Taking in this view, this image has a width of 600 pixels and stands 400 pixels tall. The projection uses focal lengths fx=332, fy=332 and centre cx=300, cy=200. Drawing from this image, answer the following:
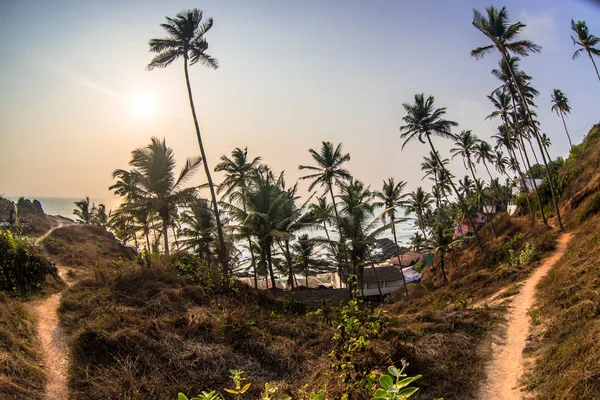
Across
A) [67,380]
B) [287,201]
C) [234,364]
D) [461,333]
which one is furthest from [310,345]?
[287,201]

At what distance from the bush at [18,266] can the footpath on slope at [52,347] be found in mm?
935

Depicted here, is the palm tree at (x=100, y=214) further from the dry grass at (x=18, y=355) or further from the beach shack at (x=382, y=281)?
the dry grass at (x=18, y=355)

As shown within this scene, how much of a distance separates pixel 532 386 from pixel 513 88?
27492 millimetres

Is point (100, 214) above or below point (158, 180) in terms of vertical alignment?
above

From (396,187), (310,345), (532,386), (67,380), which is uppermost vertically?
(396,187)

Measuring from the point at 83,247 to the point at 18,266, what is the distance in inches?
315

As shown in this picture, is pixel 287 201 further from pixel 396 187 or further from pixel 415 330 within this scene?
pixel 396 187

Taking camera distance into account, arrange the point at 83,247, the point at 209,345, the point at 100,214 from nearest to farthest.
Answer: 1. the point at 209,345
2. the point at 83,247
3. the point at 100,214

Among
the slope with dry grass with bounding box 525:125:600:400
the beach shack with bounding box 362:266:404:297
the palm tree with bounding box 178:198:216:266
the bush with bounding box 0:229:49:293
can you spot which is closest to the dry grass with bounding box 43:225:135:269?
the bush with bounding box 0:229:49:293

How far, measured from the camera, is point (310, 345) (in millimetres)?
8172

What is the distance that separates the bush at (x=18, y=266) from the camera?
30.6 feet

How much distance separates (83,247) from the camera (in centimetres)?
1709

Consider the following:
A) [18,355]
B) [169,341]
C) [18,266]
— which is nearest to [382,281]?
[169,341]

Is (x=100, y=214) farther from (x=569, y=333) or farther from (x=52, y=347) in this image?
(x=569, y=333)
